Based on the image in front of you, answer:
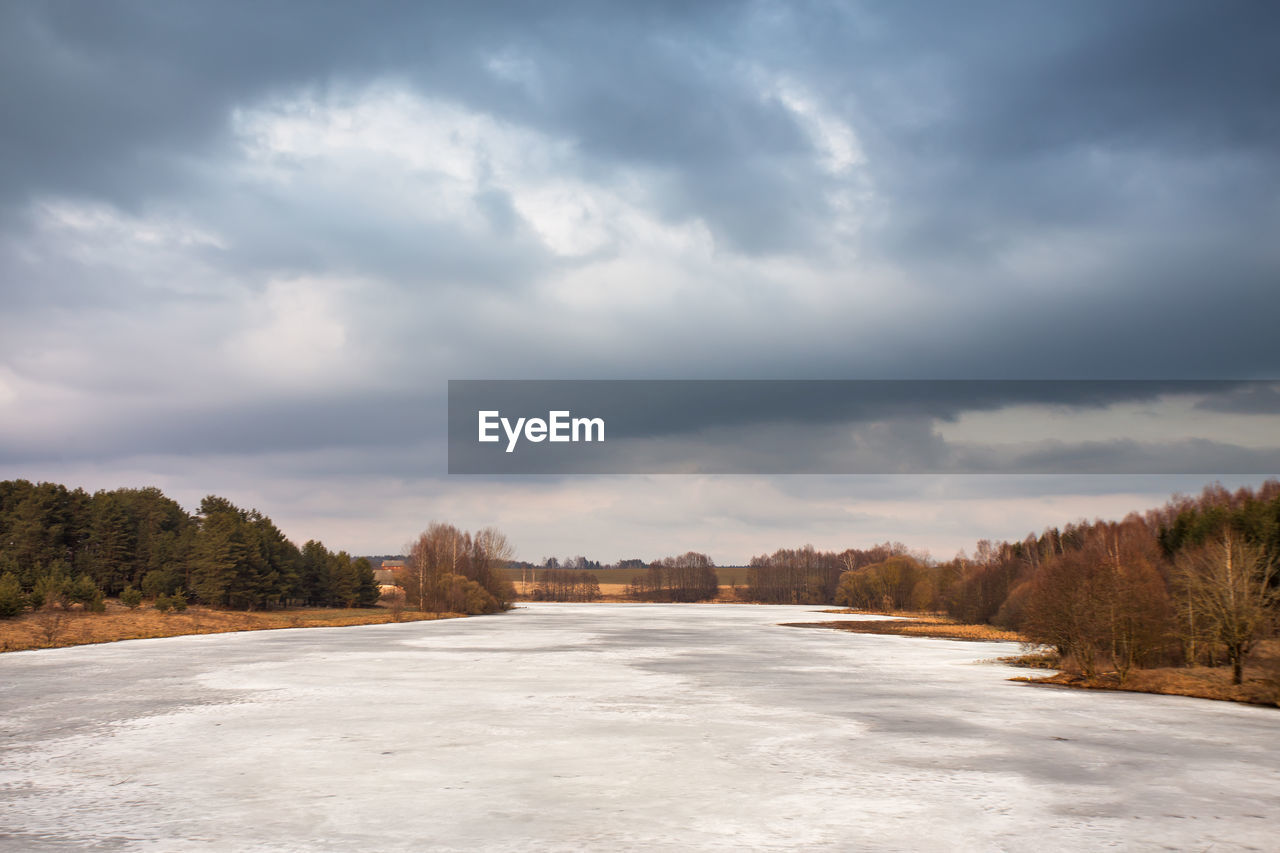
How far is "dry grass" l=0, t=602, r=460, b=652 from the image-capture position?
4203 cm

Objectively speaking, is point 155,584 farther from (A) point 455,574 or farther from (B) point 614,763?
(B) point 614,763

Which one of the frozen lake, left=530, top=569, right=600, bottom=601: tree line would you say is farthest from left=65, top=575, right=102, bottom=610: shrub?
left=530, top=569, right=600, bottom=601: tree line

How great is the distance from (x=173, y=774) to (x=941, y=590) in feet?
319

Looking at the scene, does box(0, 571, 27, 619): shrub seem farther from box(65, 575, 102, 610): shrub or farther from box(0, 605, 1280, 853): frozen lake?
box(0, 605, 1280, 853): frozen lake

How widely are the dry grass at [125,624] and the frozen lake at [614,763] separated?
17.6m

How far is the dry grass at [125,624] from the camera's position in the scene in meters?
42.0

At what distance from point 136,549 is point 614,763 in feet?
252

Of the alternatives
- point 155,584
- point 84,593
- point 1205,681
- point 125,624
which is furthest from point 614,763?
point 155,584

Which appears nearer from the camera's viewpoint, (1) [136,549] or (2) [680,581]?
(1) [136,549]

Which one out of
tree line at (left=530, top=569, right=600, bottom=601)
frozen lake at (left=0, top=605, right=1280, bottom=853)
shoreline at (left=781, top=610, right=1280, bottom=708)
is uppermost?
frozen lake at (left=0, top=605, right=1280, bottom=853)

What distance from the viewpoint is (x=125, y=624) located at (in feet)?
174

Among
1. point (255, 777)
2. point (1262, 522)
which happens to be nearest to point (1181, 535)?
point (1262, 522)

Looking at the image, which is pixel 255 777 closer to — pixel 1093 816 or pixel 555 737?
pixel 555 737

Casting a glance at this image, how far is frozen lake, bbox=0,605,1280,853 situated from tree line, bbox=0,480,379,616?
46.6 m
